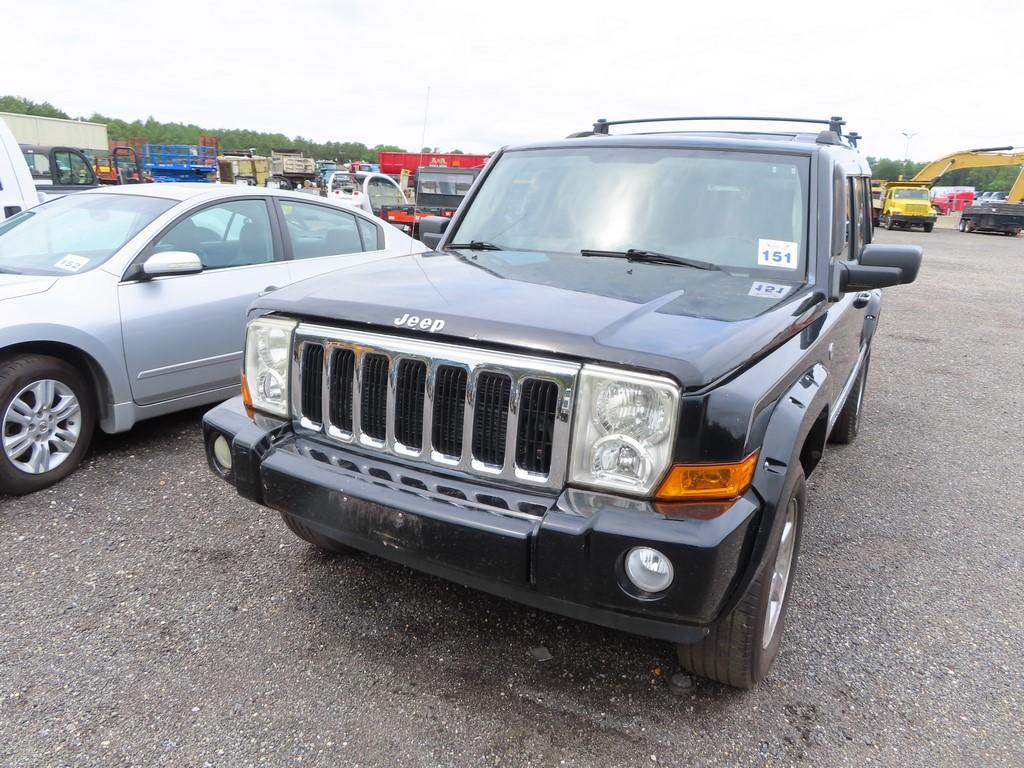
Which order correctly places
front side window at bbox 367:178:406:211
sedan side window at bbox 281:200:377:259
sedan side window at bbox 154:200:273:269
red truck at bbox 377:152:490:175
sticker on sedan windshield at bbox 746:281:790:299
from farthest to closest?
red truck at bbox 377:152:490:175
front side window at bbox 367:178:406:211
sedan side window at bbox 281:200:377:259
sedan side window at bbox 154:200:273:269
sticker on sedan windshield at bbox 746:281:790:299

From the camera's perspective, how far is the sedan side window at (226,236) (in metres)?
4.67

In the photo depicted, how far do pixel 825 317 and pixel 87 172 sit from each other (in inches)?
589

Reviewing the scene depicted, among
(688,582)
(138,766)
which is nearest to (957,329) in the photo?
(688,582)

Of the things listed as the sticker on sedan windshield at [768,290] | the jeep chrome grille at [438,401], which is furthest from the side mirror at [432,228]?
the sticker on sedan windshield at [768,290]

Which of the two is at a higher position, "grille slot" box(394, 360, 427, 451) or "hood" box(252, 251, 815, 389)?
"hood" box(252, 251, 815, 389)

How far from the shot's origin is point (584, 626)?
296 cm

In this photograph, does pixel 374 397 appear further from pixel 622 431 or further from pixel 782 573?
pixel 782 573

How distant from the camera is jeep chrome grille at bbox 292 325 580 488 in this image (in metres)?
2.09

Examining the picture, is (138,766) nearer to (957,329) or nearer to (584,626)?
(584,626)

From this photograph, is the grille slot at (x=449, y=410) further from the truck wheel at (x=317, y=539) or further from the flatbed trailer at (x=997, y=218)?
the flatbed trailer at (x=997, y=218)

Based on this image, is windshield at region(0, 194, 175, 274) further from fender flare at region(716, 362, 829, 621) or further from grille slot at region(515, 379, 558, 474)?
fender flare at region(716, 362, 829, 621)

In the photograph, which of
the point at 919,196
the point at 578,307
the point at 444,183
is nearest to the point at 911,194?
the point at 919,196

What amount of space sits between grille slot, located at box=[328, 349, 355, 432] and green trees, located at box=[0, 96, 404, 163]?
109014mm

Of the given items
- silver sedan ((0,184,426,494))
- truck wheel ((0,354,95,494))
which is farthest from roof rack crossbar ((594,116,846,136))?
truck wheel ((0,354,95,494))
